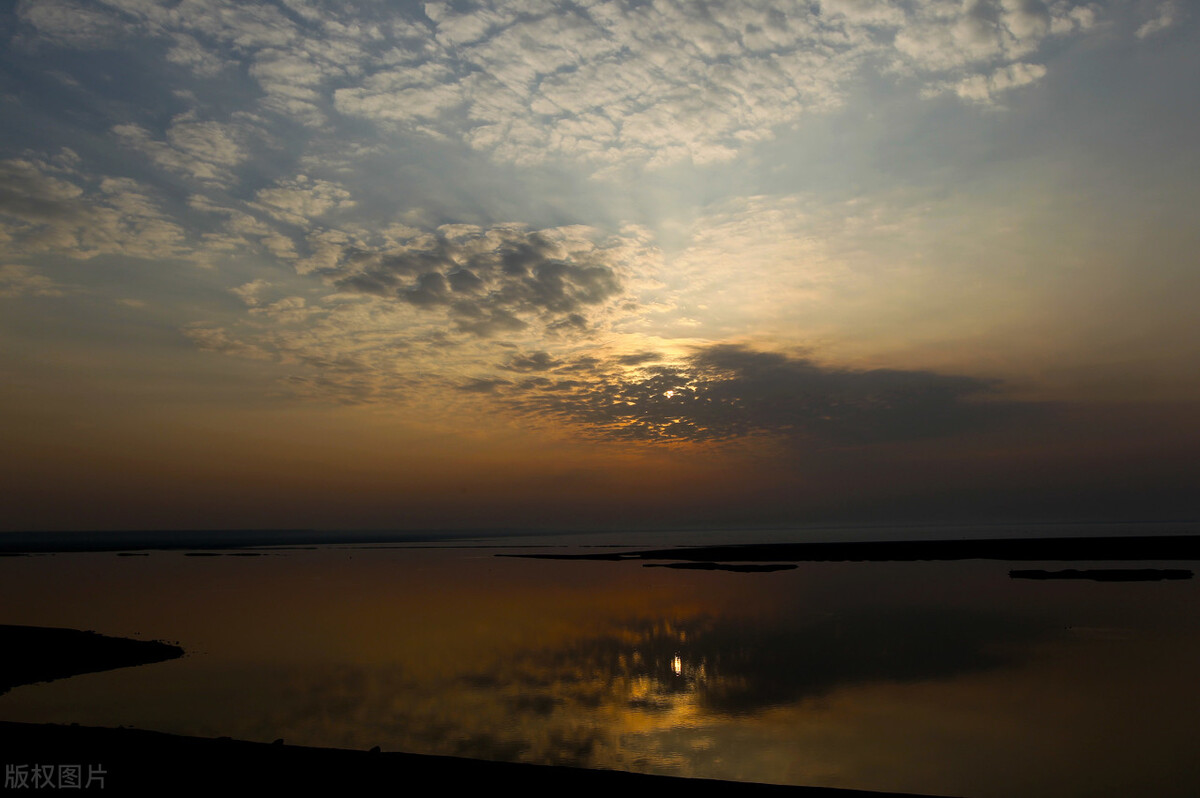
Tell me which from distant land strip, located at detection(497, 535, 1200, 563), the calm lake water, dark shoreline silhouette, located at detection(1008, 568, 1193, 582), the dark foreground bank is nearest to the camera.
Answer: the dark foreground bank

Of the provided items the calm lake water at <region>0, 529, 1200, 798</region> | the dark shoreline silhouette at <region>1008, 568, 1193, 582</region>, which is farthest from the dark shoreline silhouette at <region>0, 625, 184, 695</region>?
the dark shoreline silhouette at <region>1008, 568, 1193, 582</region>

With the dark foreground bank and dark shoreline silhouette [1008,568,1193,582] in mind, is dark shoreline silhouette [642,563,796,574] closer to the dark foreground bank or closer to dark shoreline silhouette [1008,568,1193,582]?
dark shoreline silhouette [1008,568,1193,582]

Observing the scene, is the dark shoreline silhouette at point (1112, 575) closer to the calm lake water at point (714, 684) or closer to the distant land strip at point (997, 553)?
the calm lake water at point (714, 684)

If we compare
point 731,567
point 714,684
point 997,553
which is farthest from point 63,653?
point 997,553

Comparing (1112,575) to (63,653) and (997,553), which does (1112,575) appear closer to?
(997,553)

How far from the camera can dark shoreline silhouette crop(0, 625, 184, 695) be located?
79.3 feet

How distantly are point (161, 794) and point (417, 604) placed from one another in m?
35.4

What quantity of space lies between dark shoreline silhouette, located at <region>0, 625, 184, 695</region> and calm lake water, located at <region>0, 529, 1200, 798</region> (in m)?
1.09

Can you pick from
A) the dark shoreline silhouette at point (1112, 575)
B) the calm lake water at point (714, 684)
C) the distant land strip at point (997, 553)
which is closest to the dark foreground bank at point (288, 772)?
the calm lake water at point (714, 684)

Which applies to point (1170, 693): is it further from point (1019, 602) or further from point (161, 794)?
point (161, 794)

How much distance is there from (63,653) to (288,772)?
21.3 meters

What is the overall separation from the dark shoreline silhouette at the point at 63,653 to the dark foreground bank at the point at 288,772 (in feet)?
40.2

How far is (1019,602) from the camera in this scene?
4153cm

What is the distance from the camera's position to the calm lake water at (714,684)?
15633 millimetres
